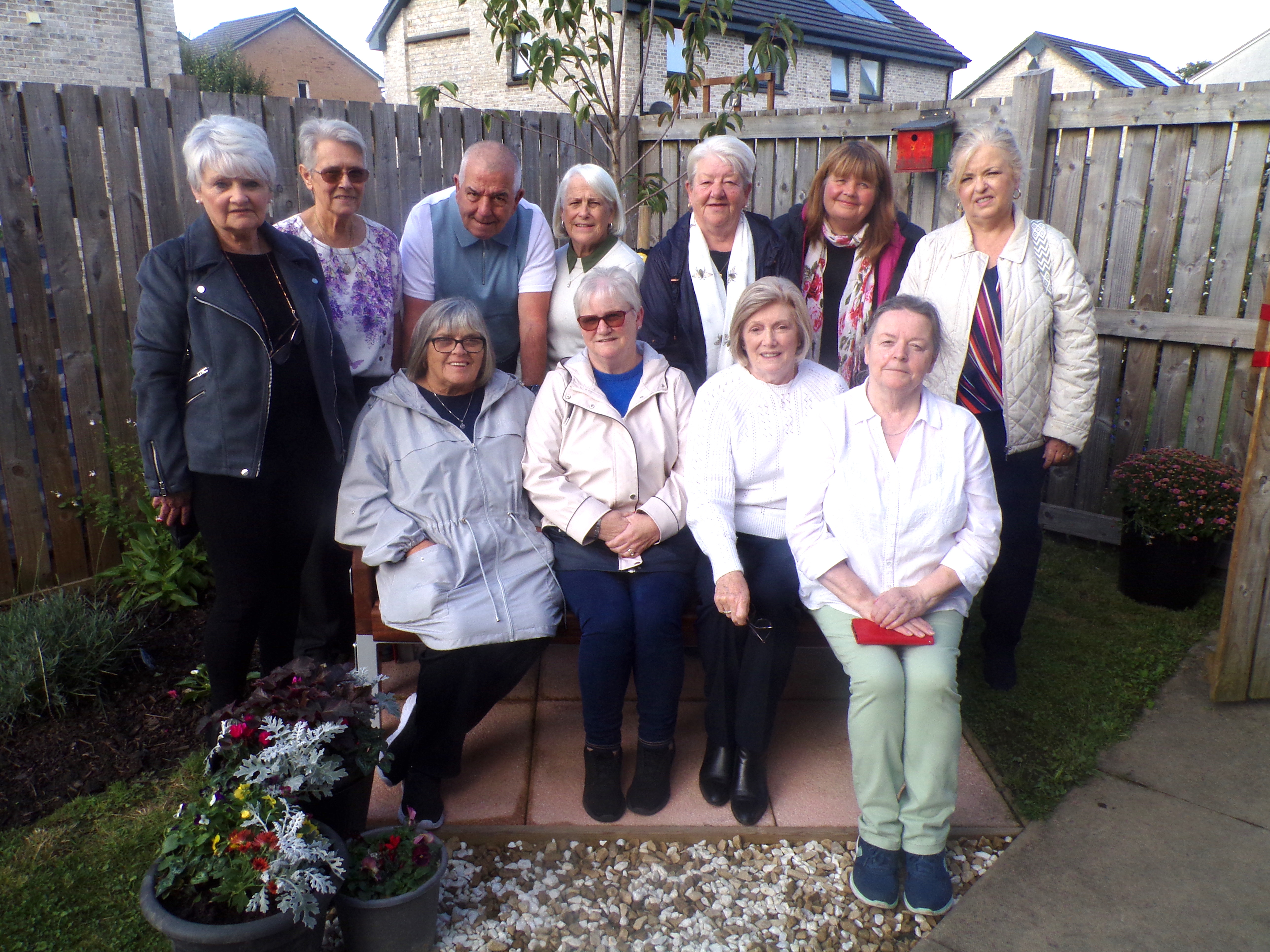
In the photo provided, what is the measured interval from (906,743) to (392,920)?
1301 mm

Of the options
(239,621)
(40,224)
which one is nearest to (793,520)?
(239,621)

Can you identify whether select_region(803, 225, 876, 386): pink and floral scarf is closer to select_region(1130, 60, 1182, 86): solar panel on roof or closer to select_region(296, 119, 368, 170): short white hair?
select_region(296, 119, 368, 170): short white hair

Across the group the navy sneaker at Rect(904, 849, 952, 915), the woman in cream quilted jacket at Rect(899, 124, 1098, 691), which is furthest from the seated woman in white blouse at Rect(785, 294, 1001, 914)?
the woman in cream quilted jacket at Rect(899, 124, 1098, 691)

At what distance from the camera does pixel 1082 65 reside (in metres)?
23.9

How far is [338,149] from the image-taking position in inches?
107

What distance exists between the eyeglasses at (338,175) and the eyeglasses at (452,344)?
0.56 metres

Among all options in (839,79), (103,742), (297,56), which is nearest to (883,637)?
(103,742)

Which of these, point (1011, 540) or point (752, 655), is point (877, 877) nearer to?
point (752, 655)

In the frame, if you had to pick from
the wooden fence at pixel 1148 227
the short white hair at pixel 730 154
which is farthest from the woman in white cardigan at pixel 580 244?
the wooden fence at pixel 1148 227

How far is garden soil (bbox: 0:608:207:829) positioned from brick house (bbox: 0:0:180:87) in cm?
1495

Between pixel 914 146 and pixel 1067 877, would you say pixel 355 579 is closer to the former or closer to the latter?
pixel 1067 877

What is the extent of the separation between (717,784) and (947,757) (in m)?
0.69

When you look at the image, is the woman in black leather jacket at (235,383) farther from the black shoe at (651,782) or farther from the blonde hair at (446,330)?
the black shoe at (651,782)

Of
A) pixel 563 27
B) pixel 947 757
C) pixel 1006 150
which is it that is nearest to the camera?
pixel 947 757
